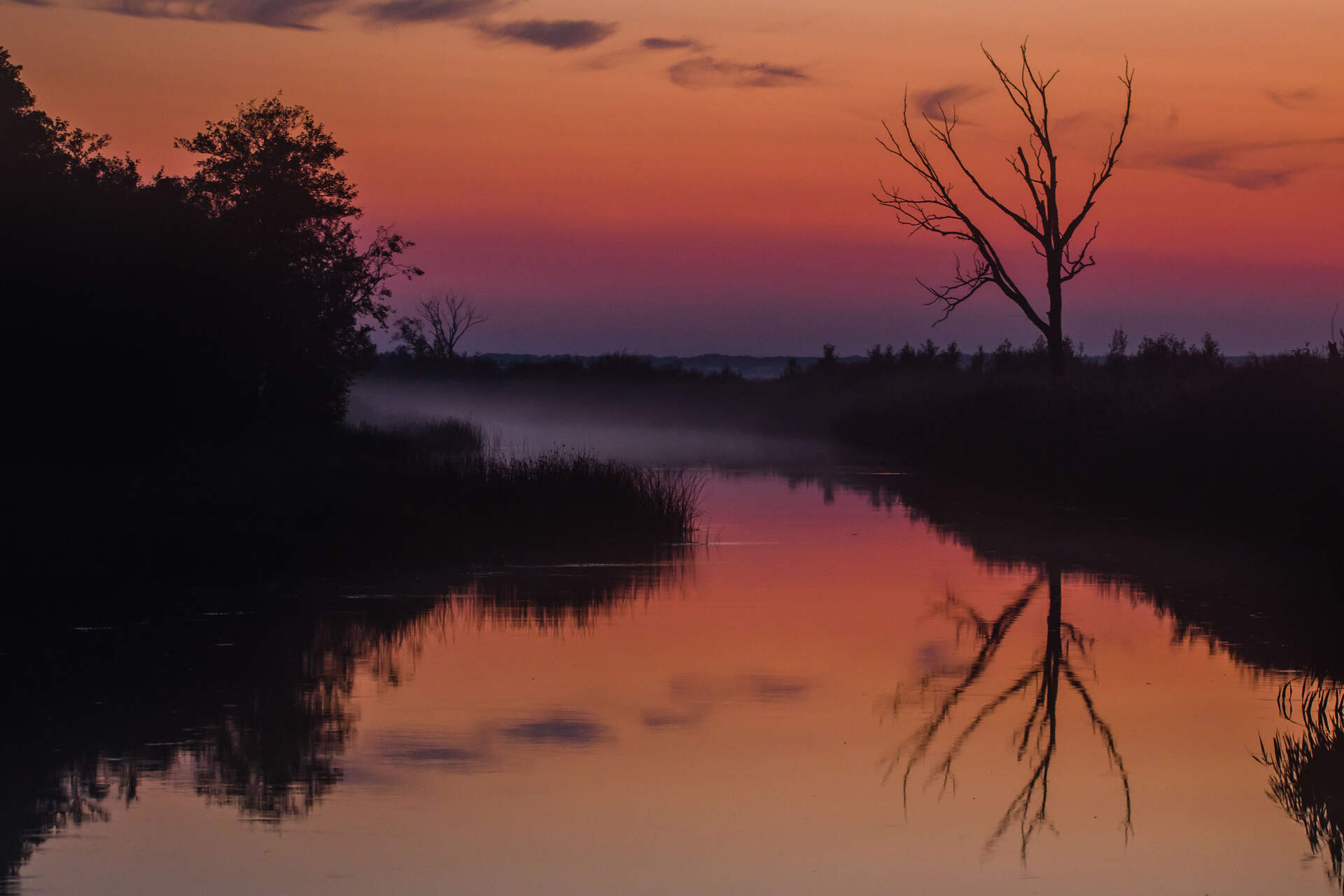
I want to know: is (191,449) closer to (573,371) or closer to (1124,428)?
(1124,428)

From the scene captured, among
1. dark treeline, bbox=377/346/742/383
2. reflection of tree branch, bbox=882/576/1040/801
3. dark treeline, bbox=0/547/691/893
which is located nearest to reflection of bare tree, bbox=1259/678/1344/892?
reflection of tree branch, bbox=882/576/1040/801

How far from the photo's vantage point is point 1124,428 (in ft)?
94.1

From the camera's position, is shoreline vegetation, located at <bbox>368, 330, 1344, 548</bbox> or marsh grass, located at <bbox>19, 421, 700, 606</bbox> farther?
shoreline vegetation, located at <bbox>368, 330, 1344, 548</bbox>

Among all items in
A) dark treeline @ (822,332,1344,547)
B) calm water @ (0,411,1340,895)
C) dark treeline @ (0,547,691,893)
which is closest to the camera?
calm water @ (0,411,1340,895)

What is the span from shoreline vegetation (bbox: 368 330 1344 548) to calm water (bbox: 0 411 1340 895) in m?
6.59

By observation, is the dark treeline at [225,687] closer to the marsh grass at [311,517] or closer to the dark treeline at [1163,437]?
the marsh grass at [311,517]

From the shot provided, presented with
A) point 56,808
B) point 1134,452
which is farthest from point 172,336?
point 56,808

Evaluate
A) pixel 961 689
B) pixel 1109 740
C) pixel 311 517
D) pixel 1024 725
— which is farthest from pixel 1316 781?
pixel 311 517

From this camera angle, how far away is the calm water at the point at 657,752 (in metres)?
7.10

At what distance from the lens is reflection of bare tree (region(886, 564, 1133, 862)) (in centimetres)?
814

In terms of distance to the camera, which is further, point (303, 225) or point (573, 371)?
point (573, 371)

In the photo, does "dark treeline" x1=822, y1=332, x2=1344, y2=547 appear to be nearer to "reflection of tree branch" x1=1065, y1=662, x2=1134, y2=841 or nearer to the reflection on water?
the reflection on water

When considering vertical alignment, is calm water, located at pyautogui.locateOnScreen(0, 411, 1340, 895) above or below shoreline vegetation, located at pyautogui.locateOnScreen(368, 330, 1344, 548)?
below

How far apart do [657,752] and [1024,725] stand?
2441mm
